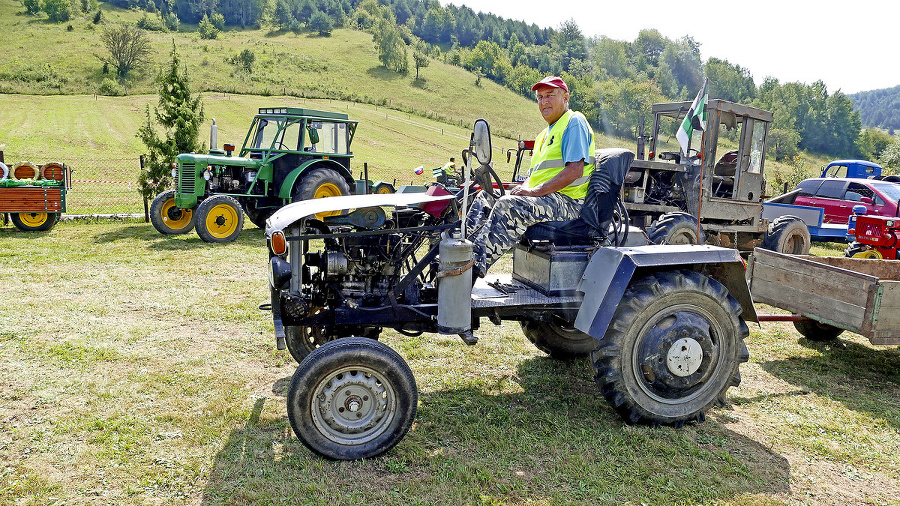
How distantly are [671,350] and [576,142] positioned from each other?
1.41 m

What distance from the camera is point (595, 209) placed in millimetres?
3916

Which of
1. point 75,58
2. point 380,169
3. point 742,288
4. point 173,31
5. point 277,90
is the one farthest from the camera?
point 173,31

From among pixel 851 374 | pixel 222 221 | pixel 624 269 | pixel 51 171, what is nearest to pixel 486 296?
pixel 624 269

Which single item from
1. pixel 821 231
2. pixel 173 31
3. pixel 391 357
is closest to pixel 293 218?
pixel 391 357

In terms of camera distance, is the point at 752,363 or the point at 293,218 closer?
the point at 293,218

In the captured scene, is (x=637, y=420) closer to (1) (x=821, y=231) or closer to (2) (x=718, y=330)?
(2) (x=718, y=330)

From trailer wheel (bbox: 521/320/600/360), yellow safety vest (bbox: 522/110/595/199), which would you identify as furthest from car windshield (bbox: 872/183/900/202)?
yellow safety vest (bbox: 522/110/595/199)

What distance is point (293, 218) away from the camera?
132 inches

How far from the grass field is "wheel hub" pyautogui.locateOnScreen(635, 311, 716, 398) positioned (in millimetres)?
305

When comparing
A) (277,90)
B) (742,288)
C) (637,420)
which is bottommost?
(637,420)

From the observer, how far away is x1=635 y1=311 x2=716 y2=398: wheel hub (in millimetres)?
3639

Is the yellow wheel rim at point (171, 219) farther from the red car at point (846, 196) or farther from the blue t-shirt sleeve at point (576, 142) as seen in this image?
the red car at point (846, 196)

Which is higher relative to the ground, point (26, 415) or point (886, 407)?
point (886, 407)

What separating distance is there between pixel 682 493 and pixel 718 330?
119 cm
